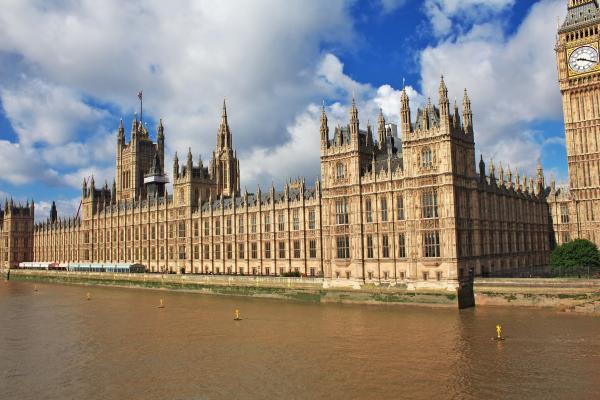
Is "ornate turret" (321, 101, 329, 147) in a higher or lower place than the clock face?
lower

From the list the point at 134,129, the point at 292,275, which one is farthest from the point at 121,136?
the point at 292,275

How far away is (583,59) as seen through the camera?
91500 millimetres

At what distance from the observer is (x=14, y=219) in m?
177

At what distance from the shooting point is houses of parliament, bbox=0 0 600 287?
6297 cm

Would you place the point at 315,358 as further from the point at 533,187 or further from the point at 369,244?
the point at 533,187

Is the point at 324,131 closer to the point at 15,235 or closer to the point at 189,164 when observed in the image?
the point at 189,164

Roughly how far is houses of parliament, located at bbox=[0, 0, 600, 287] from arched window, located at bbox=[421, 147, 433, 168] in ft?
0.42

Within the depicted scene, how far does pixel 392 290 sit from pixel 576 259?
26.5m

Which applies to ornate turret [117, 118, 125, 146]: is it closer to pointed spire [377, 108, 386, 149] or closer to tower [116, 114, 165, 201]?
tower [116, 114, 165, 201]

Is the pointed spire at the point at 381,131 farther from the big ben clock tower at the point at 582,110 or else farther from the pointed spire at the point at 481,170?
the big ben clock tower at the point at 582,110

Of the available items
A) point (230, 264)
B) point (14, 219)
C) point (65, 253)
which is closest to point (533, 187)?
point (230, 264)

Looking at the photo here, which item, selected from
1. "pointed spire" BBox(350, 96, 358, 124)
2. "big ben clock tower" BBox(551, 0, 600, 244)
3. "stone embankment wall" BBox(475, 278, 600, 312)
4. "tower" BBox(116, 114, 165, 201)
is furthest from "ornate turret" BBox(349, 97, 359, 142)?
"tower" BBox(116, 114, 165, 201)

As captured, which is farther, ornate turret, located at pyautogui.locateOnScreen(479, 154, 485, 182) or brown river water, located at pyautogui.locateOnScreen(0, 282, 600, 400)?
ornate turret, located at pyautogui.locateOnScreen(479, 154, 485, 182)

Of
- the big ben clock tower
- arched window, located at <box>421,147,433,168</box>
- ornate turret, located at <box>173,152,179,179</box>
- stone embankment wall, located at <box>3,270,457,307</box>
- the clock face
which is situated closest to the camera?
stone embankment wall, located at <box>3,270,457,307</box>
